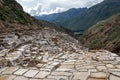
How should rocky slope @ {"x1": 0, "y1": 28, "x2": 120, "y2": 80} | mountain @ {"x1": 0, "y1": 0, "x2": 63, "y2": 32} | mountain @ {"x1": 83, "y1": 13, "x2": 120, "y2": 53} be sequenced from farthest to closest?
1. mountain @ {"x1": 83, "y1": 13, "x2": 120, "y2": 53}
2. mountain @ {"x1": 0, "y1": 0, "x2": 63, "y2": 32}
3. rocky slope @ {"x1": 0, "y1": 28, "x2": 120, "y2": 80}

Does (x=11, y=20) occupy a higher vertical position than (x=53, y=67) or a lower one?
higher

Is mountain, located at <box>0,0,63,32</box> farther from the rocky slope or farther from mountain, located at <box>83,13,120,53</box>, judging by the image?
mountain, located at <box>83,13,120,53</box>

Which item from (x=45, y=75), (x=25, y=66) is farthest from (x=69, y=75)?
(x=25, y=66)

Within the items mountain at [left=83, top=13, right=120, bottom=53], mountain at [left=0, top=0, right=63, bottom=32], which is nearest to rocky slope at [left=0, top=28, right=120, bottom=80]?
mountain at [left=0, top=0, right=63, bottom=32]

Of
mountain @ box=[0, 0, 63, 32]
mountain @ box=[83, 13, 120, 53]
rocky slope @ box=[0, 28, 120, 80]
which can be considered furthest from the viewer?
mountain @ box=[83, 13, 120, 53]

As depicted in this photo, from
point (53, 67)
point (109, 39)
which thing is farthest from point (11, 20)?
point (109, 39)

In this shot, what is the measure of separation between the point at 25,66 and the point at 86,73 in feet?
8.31

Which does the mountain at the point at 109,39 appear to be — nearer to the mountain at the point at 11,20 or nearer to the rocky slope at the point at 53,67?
the mountain at the point at 11,20

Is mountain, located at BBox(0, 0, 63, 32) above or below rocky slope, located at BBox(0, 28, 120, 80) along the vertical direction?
above

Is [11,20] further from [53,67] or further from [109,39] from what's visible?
[109,39]

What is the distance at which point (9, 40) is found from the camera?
45.9ft

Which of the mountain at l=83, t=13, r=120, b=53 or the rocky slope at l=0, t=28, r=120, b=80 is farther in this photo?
the mountain at l=83, t=13, r=120, b=53

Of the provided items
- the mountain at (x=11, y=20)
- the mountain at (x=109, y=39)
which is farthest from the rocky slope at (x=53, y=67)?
the mountain at (x=109, y=39)

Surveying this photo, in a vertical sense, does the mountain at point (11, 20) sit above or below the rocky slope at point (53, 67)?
above
